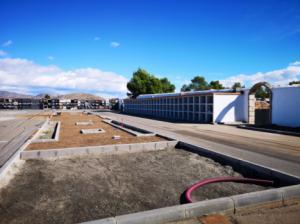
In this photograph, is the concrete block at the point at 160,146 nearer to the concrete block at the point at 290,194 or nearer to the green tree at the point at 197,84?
the concrete block at the point at 290,194

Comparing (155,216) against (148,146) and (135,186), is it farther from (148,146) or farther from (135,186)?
(148,146)

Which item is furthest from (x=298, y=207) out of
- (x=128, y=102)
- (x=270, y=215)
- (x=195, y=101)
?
(x=128, y=102)

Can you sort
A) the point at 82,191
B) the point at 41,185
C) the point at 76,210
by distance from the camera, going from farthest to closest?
1. the point at 41,185
2. the point at 82,191
3. the point at 76,210

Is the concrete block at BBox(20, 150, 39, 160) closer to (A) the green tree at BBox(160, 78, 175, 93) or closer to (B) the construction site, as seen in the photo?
(B) the construction site

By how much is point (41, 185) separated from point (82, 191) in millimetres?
1160

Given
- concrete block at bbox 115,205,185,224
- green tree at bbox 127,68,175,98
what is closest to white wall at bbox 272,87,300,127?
concrete block at bbox 115,205,185,224

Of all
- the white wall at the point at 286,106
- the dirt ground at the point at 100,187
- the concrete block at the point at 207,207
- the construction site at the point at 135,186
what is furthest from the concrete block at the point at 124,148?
the white wall at the point at 286,106

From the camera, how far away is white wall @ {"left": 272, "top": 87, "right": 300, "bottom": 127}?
16.6 metres

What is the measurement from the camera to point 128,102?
4688 centimetres

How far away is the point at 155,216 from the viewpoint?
3680mm

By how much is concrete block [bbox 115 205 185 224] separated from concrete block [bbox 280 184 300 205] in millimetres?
2213

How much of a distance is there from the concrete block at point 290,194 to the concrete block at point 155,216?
2.21 meters

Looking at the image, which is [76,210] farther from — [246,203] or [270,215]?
[270,215]

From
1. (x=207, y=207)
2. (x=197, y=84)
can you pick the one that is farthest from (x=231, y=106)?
(x=197, y=84)
